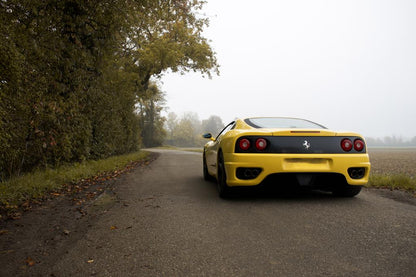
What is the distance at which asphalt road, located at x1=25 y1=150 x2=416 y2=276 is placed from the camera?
6.88 ft

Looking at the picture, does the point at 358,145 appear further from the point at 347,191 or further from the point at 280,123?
the point at 280,123

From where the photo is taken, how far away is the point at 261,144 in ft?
13.2

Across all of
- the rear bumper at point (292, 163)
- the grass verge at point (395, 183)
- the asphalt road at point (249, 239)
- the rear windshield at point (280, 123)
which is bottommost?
the grass verge at point (395, 183)

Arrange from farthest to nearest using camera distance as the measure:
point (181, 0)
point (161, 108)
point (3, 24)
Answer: point (161, 108) < point (181, 0) < point (3, 24)

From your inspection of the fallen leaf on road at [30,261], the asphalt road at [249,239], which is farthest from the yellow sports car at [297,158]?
the fallen leaf on road at [30,261]

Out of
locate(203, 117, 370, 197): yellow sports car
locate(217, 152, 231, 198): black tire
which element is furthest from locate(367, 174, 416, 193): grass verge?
locate(217, 152, 231, 198): black tire

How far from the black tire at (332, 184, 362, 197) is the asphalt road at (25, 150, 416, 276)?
4.8 inches

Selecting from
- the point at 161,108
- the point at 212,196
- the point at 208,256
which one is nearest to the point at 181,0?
the point at 212,196

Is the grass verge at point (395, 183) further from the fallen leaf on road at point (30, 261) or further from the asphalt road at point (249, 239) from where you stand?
the fallen leaf on road at point (30, 261)

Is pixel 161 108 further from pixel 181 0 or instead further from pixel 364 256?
pixel 364 256

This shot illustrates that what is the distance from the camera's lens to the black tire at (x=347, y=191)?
4366mm

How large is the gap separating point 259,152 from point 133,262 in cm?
233

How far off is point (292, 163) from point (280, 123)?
3.26 feet

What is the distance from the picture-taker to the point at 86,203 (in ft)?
14.4
